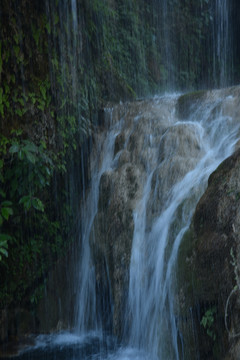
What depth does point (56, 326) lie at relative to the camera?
5.55 m

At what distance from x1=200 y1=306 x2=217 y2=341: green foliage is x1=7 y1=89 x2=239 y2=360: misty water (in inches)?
17.0

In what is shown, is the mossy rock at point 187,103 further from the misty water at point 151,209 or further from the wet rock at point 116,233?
the wet rock at point 116,233

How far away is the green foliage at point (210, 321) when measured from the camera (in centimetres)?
280

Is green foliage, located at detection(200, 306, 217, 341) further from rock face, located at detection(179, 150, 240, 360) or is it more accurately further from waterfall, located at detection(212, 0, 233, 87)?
waterfall, located at detection(212, 0, 233, 87)

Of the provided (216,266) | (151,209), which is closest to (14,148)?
(151,209)

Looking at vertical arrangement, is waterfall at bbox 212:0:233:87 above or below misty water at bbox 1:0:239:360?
above

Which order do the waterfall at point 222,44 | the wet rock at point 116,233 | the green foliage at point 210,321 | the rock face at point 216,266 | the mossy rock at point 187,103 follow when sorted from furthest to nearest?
the waterfall at point 222,44 → the mossy rock at point 187,103 → the wet rock at point 116,233 → the green foliage at point 210,321 → the rock face at point 216,266

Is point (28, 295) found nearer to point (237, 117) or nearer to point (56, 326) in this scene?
point (56, 326)

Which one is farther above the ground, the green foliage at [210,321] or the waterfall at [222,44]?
the waterfall at [222,44]

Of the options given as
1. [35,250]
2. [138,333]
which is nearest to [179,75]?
[35,250]

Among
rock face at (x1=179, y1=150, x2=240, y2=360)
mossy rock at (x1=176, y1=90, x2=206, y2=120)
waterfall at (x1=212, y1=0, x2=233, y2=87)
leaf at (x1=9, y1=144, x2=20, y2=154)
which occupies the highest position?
waterfall at (x1=212, y1=0, x2=233, y2=87)

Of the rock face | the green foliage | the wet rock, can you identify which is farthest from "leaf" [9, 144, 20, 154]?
the green foliage

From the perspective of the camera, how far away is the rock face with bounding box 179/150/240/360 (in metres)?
2.69

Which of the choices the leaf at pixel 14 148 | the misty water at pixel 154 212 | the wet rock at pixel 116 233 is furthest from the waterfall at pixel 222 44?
the leaf at pixel 14 148
